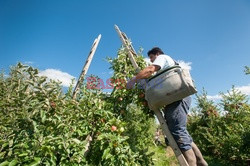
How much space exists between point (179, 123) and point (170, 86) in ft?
1.57

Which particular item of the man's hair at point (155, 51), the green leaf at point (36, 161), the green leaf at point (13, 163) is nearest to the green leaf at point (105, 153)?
the green leaf at point (36, 161)

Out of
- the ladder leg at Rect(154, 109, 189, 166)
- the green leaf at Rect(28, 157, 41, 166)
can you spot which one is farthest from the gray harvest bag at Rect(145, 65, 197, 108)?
the green leaf at Rect(28, 157, 41, 166)

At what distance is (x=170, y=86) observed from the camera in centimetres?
216

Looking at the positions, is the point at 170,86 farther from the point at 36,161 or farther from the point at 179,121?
the point at 36,161

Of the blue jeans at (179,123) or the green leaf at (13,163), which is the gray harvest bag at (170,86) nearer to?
the blue jeans at (179,123)

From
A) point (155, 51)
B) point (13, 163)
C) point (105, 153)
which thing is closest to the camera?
point (13, 163)

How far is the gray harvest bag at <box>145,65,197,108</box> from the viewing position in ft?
7.06

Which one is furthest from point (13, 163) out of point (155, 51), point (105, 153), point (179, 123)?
point (155, 51)

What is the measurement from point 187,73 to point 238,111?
5.03m

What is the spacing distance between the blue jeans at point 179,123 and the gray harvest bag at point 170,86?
0.14 m

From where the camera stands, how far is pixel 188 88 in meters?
2.14

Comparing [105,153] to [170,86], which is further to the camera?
[170,86]

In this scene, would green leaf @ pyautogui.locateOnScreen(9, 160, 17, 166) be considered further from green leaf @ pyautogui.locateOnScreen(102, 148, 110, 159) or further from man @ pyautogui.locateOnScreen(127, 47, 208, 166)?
man @ pyautogui.locateOnScreen(127, 47, 208, 166)

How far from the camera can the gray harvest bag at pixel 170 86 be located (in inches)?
84.7
